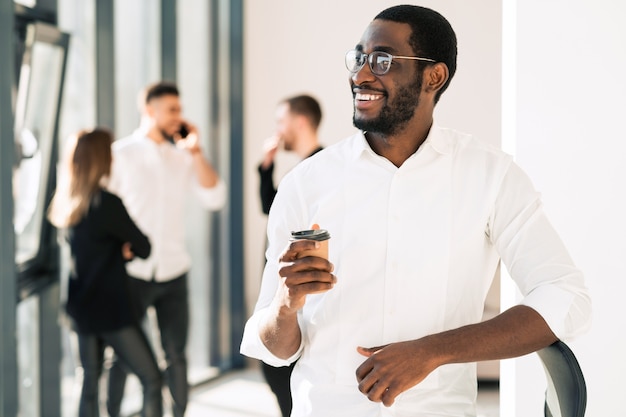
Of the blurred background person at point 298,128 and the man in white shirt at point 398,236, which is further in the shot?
the blurred background person at point 298,128

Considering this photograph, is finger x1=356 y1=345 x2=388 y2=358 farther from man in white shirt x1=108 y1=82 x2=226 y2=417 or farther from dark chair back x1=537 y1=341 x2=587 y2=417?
man in white shirt x1=108 y1=82 x2=226 y2=417

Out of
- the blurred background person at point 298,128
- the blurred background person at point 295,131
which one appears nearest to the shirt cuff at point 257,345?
the blurred background person at point 295,131

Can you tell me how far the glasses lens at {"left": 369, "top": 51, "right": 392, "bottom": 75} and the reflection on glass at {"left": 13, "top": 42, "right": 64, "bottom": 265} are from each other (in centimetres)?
236

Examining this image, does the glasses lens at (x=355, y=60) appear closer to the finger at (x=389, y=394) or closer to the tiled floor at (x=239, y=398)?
the finger at (x=389, y=394)

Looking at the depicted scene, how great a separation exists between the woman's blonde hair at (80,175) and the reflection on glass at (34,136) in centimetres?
15

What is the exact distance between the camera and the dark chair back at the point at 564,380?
1527mm

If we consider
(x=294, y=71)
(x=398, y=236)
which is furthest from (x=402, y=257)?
(x=294, y=71)

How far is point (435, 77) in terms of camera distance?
1.85m

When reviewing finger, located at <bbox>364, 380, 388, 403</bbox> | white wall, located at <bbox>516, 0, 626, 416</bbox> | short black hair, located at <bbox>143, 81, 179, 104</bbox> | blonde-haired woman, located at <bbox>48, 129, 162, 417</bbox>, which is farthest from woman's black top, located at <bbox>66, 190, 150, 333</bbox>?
finger, located at <bbox>364, 380, 388, 403</bbox>

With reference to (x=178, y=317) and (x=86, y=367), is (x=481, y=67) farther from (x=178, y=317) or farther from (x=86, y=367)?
Result: (x=86, y=367)

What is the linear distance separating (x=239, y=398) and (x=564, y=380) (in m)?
4.39

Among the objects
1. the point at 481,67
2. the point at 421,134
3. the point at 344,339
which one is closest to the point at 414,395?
the point at 344,339

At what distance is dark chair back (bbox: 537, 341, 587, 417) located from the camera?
1527 millimetres

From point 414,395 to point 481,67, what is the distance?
4.19 m
